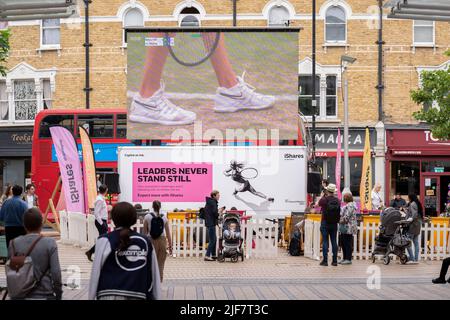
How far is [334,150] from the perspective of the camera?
3766 cm

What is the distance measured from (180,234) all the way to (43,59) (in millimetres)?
20199

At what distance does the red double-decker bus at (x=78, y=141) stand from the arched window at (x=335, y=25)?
37.0ft

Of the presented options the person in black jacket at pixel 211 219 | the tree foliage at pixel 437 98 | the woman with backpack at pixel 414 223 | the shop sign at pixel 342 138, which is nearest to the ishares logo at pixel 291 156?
the person in black jacket at pixel 211 219

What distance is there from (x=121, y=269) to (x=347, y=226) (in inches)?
498

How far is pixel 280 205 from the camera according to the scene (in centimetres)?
2536

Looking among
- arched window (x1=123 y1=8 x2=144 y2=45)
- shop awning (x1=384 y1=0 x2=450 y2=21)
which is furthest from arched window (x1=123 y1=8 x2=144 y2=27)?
shop awning (x1=384 y1=0 x2=450 y2=21)

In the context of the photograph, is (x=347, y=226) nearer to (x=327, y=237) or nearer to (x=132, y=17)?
(x=327, y=237)

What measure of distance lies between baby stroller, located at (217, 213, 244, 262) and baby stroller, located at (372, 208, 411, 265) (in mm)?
3124

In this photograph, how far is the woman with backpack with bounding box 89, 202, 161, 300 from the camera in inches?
282

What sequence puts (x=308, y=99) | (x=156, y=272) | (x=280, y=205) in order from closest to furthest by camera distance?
(x=156, y=272), (x=280, y=205), (x=308, y=99)

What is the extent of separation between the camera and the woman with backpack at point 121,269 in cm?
716

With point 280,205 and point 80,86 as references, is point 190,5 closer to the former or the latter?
point 80,86

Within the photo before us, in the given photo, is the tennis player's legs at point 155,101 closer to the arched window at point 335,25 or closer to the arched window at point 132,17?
the arched window at point 132,17

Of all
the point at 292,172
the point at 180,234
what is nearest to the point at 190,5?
the point at 292,172
